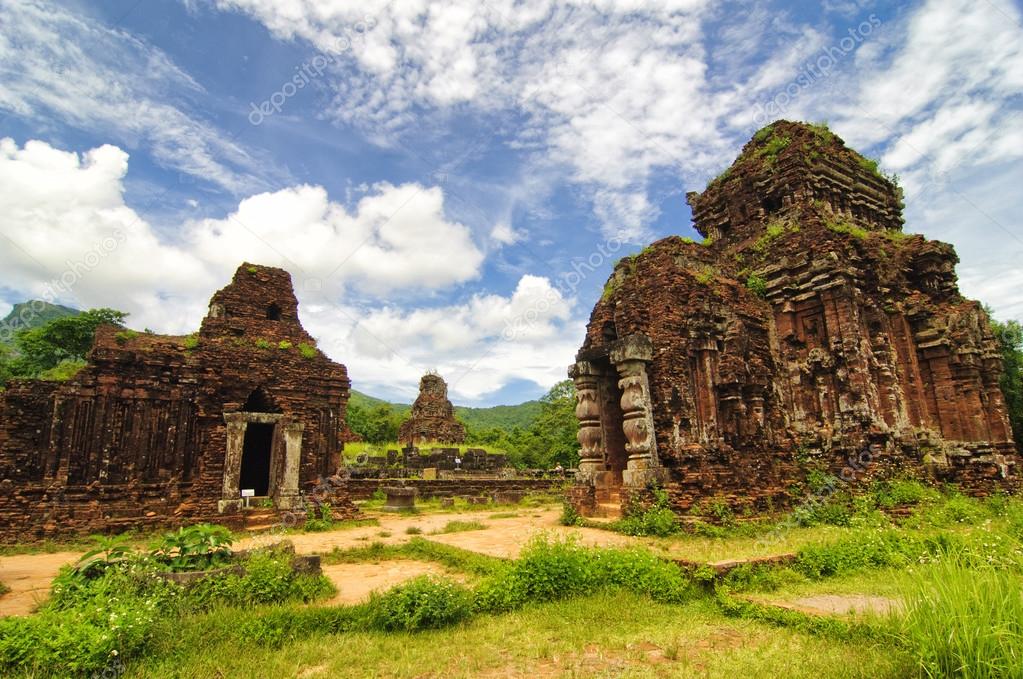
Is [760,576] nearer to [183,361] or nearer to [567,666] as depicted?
[567,666]

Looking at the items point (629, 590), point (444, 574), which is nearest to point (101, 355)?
point (444, 574)

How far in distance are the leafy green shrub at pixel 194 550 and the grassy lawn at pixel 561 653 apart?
145 cm

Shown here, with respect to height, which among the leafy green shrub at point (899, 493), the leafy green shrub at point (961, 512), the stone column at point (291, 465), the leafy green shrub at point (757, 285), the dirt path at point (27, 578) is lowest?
the dirt path at point (27, 578)

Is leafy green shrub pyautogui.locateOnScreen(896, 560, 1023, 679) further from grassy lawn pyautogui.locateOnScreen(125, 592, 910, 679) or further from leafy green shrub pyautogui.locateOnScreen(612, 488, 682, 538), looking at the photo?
leafy green shrub pyautogui.locateOnScreen(612, 488, 682, 538)

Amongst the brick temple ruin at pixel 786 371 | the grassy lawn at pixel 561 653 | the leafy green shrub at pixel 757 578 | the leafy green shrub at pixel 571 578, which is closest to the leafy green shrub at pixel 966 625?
the grassy lawn at pixel 561 653

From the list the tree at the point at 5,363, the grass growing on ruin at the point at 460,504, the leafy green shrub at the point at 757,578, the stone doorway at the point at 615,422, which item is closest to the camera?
the leafy green shrub at the point at 757,578

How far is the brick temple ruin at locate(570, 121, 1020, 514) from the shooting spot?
460 inches

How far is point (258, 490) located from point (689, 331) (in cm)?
1552

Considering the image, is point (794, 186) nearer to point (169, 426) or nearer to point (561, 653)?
point (561, 653)

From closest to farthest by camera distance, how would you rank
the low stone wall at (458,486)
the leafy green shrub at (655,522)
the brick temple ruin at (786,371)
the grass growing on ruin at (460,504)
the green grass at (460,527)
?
the leafy green shrub at (655,522) < the brick temple ruin at (786,371) < the green grass at (460,527) < the grass growing on ruin at (460,504) < the low stone wall at (458,486)

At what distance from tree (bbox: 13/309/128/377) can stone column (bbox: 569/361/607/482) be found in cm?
4212

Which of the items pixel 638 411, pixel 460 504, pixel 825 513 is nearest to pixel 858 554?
pixel 825 513

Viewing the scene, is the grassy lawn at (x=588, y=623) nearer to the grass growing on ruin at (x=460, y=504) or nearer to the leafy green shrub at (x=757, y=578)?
the leafy green shrub at (x=757, y=578)

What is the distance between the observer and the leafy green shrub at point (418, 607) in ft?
17.5
